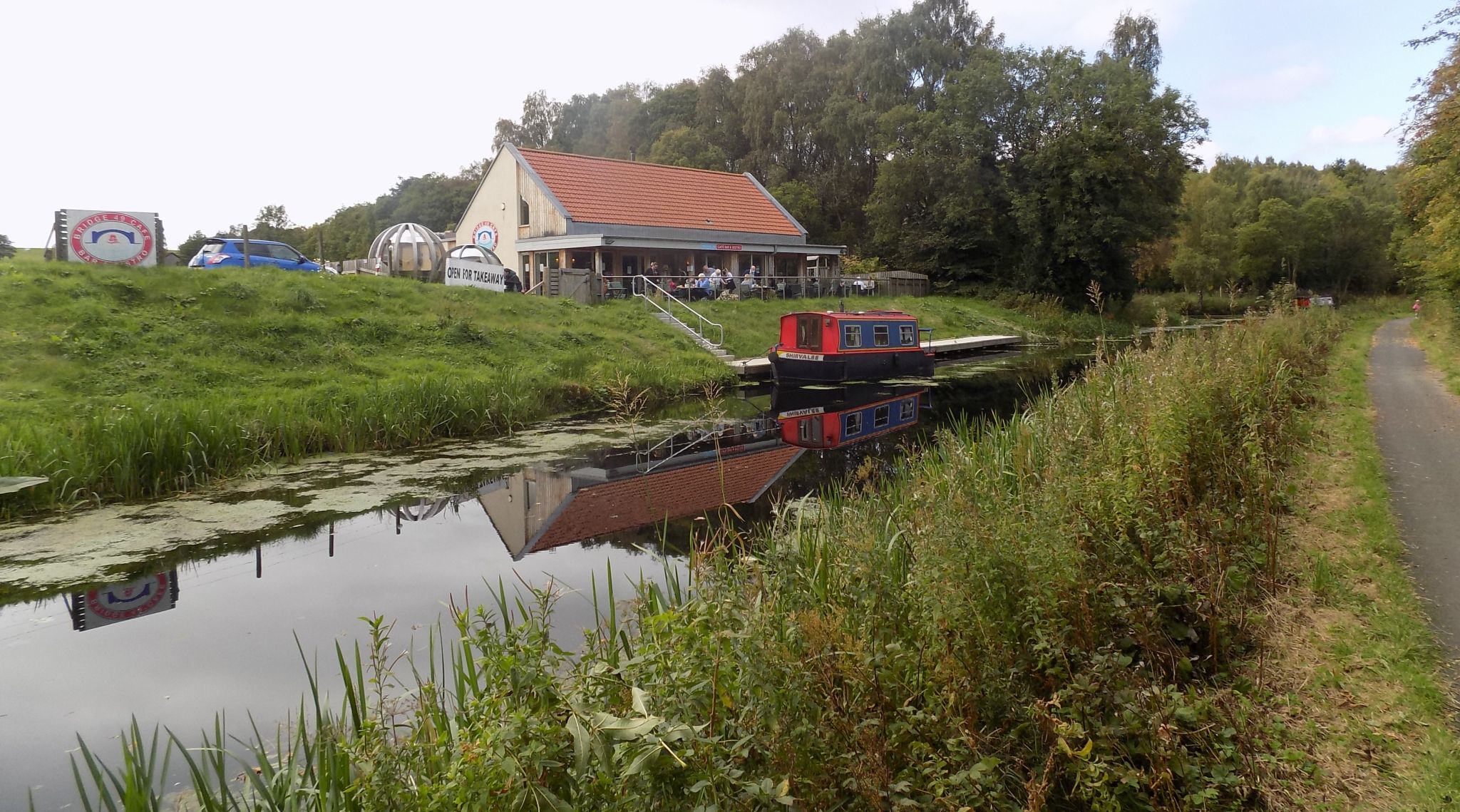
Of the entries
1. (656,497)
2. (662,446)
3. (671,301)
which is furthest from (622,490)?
(671,301)

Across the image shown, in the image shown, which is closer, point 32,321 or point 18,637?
point 18,637

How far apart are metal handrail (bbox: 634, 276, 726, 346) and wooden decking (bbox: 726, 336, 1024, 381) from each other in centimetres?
123

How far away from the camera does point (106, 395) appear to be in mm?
12094

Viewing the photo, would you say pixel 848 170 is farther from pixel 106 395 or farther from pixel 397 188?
pixel 106 395

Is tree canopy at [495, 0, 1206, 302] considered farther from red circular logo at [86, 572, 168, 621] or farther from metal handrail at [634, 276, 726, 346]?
red circular logo at [86, 572, 168, 621]

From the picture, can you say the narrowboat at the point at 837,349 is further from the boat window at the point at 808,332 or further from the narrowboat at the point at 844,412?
the narrowboat at the point at 844,412

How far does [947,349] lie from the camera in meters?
29.0

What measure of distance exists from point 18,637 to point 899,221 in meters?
41.3

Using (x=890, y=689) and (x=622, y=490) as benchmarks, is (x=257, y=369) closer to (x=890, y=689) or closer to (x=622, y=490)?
(x=622, y=490)

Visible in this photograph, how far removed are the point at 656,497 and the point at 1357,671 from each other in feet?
22.2

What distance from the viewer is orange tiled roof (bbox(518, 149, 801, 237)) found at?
31.3 meters

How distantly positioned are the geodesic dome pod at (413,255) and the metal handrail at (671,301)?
18.9 feet

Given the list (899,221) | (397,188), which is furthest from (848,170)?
(397,188)

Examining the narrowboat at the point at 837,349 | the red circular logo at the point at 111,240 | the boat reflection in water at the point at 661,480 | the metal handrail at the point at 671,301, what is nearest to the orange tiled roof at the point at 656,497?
the boat reflection in water at the point at 661,480
